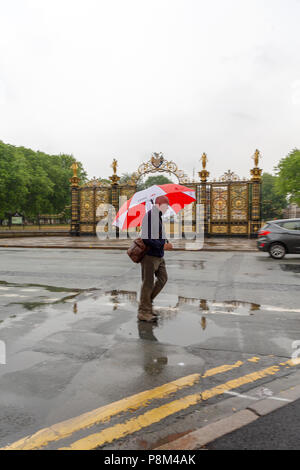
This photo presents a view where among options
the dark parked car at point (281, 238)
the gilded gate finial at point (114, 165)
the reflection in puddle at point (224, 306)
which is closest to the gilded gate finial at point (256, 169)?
the gilded gate finial at point (114, 165)

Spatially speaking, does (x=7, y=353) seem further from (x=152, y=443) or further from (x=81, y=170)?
(x=81, y=170)

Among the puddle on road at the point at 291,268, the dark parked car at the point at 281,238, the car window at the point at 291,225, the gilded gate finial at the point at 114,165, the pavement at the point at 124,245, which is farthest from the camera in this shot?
the gilded gate finial at the point at 114,165

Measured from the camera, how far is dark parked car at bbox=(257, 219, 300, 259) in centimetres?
1370

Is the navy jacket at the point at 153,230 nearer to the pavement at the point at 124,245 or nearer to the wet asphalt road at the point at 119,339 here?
the wet asphalt road at the point at 119,339

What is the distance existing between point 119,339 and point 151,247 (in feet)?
4.84

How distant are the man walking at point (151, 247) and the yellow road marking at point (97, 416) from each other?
2.07 metres

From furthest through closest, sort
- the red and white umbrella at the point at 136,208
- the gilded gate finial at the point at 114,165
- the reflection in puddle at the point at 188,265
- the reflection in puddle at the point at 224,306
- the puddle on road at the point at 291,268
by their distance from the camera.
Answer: the gilded gate finial at the point at 114,165
the reflection in puddle at the point at 188,265
the puddle on road at the point at 291,268
the red and white umbrella at the point at 136,208
the reflection in puddle at the point at 224,306

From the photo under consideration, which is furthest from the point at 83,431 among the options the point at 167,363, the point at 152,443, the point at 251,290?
the point at 251,290

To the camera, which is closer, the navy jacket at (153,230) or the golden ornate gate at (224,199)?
the navy jacket at (153,230)

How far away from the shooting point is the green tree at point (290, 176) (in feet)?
128

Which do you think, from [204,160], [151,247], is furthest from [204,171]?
[151,247]

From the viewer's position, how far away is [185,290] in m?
7.96

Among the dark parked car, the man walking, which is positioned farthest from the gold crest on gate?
the man walking

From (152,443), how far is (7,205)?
38899 mm
